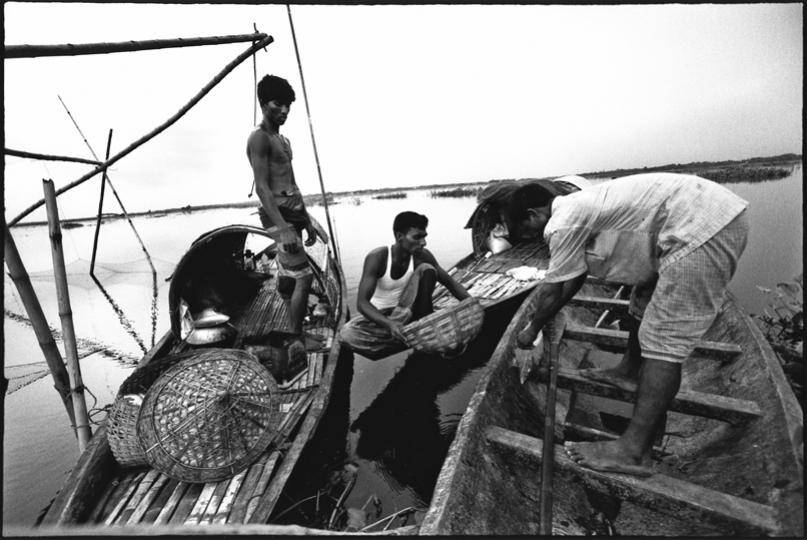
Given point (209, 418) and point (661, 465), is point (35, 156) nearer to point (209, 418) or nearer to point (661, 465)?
point (209, 418)

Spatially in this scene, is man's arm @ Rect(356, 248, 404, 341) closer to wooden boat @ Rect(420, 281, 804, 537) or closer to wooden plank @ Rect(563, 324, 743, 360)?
wooden boat @ Rect(420, 281, 804, 537)

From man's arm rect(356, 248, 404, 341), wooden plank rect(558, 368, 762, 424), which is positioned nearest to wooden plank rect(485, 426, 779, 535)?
wooden plank rect(558, 368, 762, 424)

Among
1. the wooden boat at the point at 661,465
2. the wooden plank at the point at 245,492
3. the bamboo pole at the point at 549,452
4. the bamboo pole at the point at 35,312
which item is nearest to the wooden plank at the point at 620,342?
the wooden boat at the point at 661,465

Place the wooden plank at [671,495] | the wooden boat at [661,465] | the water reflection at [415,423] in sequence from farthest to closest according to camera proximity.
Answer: the water reflection at [415,423], the wooden boat at [661,465], the wooden plank at [671,495]

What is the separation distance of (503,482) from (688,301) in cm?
142

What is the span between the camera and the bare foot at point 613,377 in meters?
2.41

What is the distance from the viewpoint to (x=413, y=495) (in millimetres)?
2971

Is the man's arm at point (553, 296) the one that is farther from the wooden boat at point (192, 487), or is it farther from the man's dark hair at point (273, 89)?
the man's dark hair at point (273, 89)

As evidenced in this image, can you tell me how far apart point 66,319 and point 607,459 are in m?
3.71

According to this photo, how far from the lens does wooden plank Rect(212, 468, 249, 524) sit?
2.20 meters

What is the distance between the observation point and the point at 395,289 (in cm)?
400

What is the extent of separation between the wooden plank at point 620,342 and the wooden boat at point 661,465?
12 mm

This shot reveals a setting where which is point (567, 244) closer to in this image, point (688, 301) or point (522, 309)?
point (688, 301)

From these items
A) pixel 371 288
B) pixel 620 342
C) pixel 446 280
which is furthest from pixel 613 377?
pixel 371 288
